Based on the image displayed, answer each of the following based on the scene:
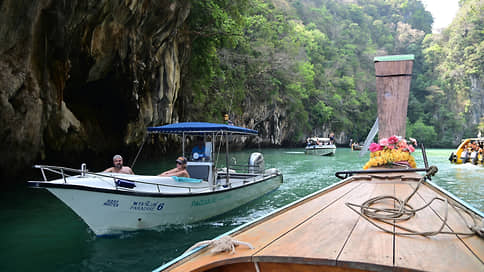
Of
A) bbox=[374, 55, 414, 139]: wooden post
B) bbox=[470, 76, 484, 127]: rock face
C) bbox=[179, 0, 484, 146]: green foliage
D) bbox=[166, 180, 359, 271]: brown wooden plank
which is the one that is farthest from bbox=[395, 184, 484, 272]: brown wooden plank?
bbox=[470, 76, 484, 127]: rock face

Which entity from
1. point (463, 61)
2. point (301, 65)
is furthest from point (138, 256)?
point (463, 61)

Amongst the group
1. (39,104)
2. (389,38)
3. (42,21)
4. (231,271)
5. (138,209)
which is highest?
(389,38)

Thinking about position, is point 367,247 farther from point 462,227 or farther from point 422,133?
point 422,133

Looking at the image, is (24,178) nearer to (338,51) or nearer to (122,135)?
(122,135)

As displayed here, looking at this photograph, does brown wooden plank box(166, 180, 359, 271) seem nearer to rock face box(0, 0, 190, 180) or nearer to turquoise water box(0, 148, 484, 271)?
turquoise water box(0, 148, 484, 271)

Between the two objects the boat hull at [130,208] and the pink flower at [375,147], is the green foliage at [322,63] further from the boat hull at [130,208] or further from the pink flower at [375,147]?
the pink flower at [375,147]

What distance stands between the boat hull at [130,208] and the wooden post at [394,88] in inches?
154

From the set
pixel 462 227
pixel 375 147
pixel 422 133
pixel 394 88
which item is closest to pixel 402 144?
pixel 375 147

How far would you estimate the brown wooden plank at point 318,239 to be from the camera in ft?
5.98

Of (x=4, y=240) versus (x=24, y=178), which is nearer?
(x=4, y=240)

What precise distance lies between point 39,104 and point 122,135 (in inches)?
273

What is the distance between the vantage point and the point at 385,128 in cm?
469

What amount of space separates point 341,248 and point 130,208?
4676 millimetres

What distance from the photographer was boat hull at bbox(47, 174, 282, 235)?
17.8 ft
